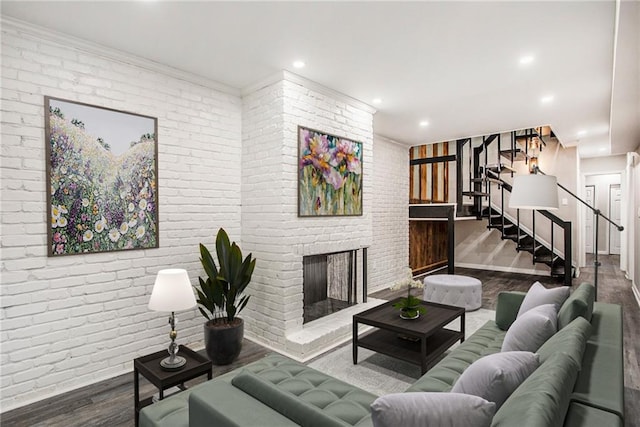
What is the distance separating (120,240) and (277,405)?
2259 millimetres

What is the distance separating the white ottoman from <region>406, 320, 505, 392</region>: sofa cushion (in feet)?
4.88

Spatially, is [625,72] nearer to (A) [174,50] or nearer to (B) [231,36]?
(B) [231,36]

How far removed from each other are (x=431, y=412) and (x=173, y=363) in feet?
5.50

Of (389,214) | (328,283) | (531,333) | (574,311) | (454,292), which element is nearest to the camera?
(531,333)

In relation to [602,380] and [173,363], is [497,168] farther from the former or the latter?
[173,363]

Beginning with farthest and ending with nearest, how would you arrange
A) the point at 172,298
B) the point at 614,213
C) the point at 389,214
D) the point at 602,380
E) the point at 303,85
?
the point at 614,213 → the point at 389,214 → the point at 303,85 → the point at 172,298 → the point at 602,380

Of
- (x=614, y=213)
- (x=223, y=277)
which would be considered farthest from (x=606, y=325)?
(x=614, y=213)

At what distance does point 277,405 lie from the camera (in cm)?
124

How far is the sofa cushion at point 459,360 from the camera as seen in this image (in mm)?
1808

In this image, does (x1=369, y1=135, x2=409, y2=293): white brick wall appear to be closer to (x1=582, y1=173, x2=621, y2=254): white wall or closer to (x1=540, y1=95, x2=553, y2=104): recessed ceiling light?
(x1=540, y1=95, x2=553, y2=104): recessed ceiling light

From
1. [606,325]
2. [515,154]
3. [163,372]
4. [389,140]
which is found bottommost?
[163,372]

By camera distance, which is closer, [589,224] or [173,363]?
[173,363]

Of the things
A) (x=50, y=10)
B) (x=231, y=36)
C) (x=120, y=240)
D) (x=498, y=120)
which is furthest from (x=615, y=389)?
(x=498, y=120)

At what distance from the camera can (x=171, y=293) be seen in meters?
2.18
